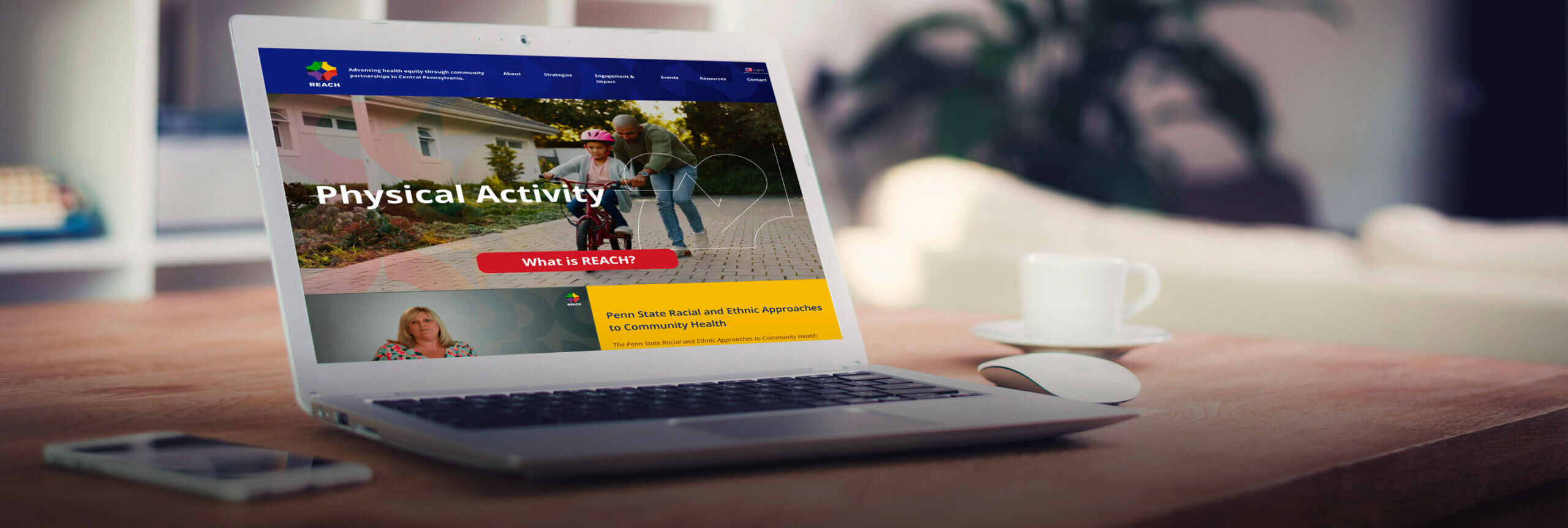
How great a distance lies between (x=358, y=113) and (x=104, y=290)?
2.13 m

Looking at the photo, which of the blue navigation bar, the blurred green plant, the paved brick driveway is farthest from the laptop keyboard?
the blurred green plant

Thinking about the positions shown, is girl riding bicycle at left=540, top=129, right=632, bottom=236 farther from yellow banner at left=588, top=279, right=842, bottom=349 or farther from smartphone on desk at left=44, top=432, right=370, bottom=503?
smartphone on desk at left=44, top=432, right=370, bottom=503

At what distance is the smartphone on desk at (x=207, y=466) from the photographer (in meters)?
0.46

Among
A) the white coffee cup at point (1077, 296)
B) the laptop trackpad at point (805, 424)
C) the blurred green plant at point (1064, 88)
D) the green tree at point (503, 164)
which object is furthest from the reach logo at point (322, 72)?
the blurred green plant at point (1064, 88)

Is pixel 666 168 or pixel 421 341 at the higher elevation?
pixel 666 168

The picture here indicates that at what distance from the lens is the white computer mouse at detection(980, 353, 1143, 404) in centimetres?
75

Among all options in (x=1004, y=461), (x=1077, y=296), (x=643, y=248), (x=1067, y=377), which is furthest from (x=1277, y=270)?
(x=1004, y=461)

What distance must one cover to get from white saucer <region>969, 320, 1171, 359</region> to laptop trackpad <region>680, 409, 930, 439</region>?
463 millimetres

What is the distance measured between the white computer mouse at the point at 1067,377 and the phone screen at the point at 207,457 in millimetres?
464

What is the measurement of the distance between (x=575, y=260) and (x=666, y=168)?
11cm

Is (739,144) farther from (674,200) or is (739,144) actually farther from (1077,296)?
(1077,296)

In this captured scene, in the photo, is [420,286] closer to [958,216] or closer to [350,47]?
[350,47]

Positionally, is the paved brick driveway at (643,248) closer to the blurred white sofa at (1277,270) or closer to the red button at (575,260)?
the red button at (575,260)

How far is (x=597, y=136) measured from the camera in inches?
33.0
